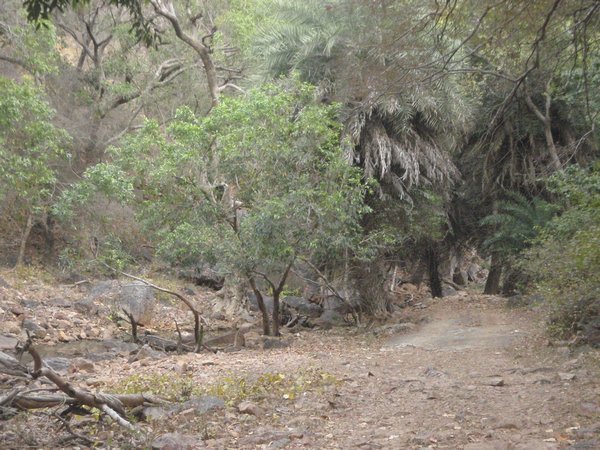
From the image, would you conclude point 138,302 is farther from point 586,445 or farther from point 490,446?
point 586,445

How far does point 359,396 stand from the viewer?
774 centimetres

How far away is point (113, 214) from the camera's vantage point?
22.3 m

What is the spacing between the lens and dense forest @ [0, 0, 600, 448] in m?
8.27

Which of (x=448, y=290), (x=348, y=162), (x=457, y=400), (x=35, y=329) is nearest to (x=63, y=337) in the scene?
(x=35, y=329)

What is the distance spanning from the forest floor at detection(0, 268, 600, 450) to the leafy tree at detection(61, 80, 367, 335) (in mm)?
1995

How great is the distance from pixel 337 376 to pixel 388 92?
373 cm

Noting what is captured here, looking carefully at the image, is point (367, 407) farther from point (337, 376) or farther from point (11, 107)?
point (11, 107)

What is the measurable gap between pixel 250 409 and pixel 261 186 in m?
7.23

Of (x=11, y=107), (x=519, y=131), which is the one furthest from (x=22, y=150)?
(x=519, y=131)

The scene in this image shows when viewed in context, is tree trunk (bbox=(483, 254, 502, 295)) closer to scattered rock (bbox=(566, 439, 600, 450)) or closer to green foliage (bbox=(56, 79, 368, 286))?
green foliage (bbox=(56, 79, 368, 286))

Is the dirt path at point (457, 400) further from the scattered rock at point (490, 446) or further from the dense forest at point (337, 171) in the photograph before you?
the dense forest at point (337, 171)

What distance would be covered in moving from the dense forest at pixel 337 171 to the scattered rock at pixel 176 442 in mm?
416

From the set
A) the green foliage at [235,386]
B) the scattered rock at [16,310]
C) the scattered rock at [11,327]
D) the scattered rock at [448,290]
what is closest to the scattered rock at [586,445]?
the green foliage at [235,386]

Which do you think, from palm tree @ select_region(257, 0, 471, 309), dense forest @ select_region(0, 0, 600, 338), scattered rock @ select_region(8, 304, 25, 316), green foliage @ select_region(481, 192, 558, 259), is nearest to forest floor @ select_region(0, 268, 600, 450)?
dense forest @ select_region(0, 0, 600, 338)
